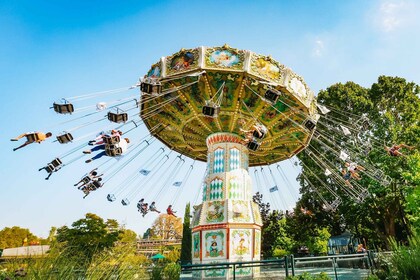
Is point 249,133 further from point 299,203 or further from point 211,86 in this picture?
point 299,203

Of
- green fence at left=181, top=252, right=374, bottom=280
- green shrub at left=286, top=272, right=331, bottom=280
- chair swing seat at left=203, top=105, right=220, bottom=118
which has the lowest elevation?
green shrub at left=286, top=272, right=331, bottom=280

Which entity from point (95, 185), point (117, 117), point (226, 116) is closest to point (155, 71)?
point (117, 117)

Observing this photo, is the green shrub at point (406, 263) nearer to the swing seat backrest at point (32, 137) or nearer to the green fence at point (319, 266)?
the green fence at point (319, 266)

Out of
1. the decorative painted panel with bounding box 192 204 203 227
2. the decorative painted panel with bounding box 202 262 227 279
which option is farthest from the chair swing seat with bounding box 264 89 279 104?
the decorative painted panel with bounding box 202 262 227 279

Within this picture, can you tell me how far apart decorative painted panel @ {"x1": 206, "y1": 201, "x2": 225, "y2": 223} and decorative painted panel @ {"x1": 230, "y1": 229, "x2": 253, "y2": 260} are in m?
0.77

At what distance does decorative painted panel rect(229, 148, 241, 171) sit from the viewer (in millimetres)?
14010

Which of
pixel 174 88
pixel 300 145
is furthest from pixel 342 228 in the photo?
pixel 174 88

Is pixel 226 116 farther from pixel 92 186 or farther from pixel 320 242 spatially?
pixel 320 242

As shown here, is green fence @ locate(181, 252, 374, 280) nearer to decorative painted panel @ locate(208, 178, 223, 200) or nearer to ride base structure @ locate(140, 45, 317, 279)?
ride base structure @ locate(140, 45, 317, 279)

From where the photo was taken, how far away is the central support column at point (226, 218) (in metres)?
12.1

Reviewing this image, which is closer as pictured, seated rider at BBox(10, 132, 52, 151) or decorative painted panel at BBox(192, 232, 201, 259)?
seated rider at BBox(10, 132, 52, 151)

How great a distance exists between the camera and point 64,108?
33.7 ft

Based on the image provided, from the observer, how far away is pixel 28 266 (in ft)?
15.2

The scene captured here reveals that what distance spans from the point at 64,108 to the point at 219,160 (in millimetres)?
7008
